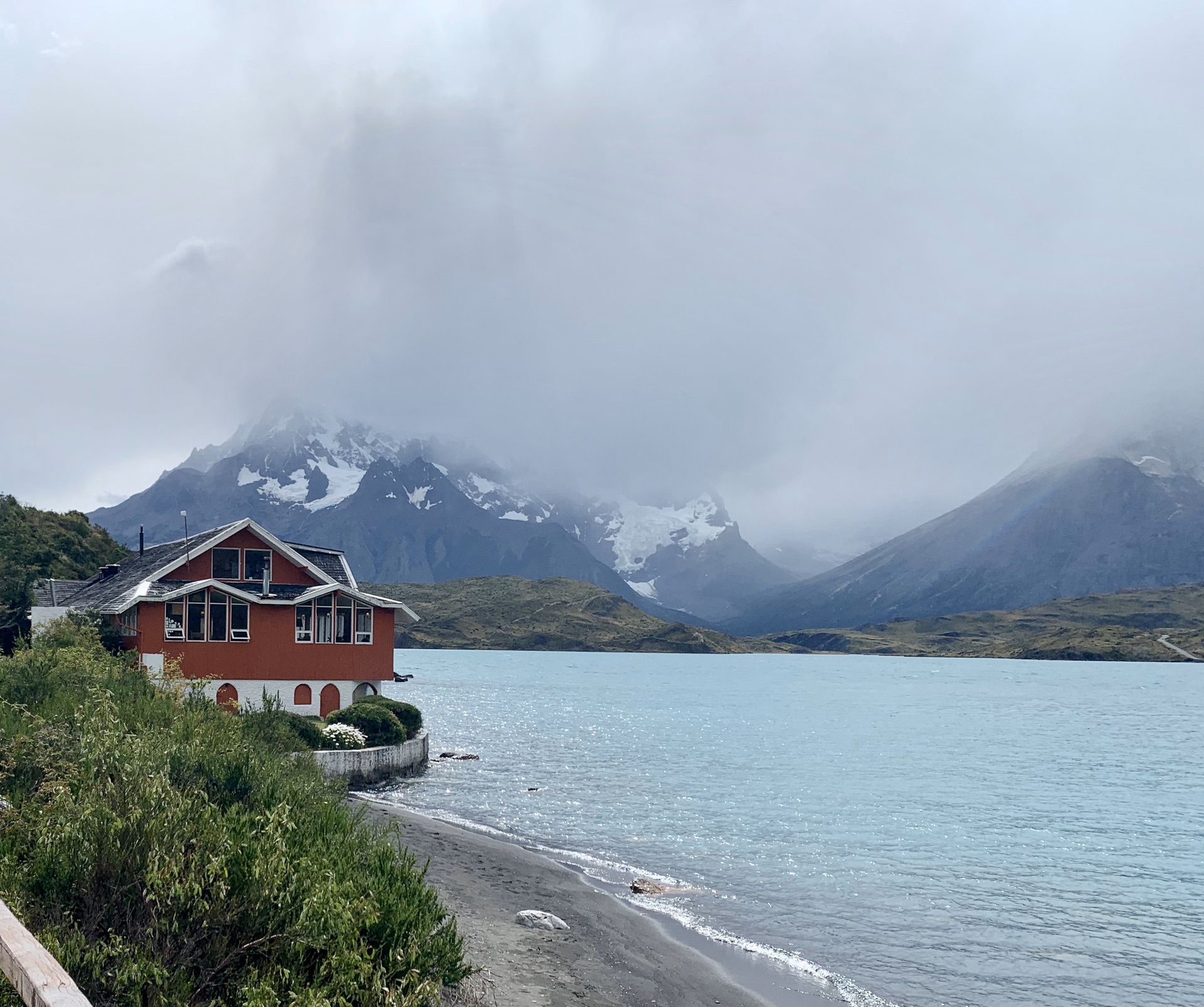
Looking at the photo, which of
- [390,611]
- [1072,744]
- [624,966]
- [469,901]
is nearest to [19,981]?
[624,966]

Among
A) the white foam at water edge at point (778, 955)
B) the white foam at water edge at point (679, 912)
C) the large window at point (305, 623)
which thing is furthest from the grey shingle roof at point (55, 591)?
the white foam at water edge at point (778, 955)

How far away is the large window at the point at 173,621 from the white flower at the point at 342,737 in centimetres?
1062

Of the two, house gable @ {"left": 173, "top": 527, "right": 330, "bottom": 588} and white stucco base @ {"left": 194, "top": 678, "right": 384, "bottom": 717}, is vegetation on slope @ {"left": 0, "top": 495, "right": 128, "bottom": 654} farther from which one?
white stucco base @ {"left": 194, "top": 678, "right": 384, "bottom": 717}

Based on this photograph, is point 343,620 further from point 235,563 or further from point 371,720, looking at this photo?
point 371,720

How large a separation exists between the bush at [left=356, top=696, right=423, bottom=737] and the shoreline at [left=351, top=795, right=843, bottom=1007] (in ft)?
83.3

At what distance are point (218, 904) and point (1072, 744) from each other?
310ft

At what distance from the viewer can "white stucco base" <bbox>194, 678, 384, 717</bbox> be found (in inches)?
2178

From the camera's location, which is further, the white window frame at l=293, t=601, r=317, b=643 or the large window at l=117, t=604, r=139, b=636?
the white window frame at l=293, t=601, r=317, b=643

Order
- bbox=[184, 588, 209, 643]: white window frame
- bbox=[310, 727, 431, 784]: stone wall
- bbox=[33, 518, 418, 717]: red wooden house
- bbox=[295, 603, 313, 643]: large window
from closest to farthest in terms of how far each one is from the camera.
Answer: bbox=[310, 727, 431, 784]: stone wall, bbox=[33, 518, 418, 717]: red wooden house, bbox=[184, 588, 209, 643]: white window frame, bbox=[295, 603, 313, 643]: large window

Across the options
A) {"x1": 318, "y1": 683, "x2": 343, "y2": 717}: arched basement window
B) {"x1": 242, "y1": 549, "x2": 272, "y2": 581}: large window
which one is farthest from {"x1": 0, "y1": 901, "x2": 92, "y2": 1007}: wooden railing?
{"x1": 242, "y1": 549, "x2": 272, "y2": 581}: large window

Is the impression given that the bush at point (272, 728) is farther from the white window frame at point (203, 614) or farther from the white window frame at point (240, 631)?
the white window frame at point (203, 614)

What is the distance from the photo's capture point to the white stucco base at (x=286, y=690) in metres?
55.3

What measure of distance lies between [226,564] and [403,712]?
49.4ft

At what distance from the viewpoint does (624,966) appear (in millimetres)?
23031
